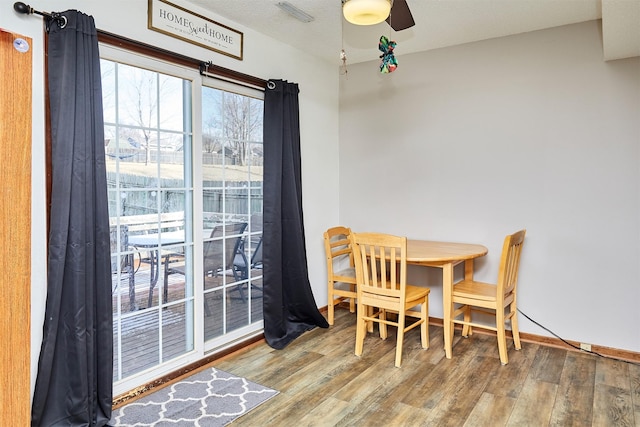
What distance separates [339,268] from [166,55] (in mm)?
2662

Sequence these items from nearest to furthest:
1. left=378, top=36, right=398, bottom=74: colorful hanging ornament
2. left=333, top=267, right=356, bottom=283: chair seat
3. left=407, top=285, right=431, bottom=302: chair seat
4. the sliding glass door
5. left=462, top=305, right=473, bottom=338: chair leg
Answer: the sliding glass door → left=378, top=36, right=398, bottom=74: colorful hanging ornament → left=407, top=285, right=431, bottom=302: chair seat → left=462, top=305, right=473, bottom=338: chair leg → left=333, top=267, right=356, bottom=283: chair seat

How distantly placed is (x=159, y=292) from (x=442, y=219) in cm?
250

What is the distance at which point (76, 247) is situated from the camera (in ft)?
7.15

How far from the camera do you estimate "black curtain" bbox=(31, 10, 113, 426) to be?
2.12m

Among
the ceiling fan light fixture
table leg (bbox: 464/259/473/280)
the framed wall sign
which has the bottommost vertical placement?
table leg (bbox: 464/259/473/280)

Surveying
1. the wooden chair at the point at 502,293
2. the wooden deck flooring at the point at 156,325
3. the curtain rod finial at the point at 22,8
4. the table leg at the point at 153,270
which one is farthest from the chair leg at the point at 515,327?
the curtain rod finial at the point at 22,8

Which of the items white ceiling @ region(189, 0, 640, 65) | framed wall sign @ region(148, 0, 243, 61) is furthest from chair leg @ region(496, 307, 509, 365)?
framed wall sign @ region(148, 0, 243, 61)

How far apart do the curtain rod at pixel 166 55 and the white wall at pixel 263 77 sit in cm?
5

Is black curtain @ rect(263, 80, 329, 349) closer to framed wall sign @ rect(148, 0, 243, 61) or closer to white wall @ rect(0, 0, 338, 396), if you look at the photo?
white wall @ rect(0, 0, 338, 396)

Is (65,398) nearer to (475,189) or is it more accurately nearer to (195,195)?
(195,195)

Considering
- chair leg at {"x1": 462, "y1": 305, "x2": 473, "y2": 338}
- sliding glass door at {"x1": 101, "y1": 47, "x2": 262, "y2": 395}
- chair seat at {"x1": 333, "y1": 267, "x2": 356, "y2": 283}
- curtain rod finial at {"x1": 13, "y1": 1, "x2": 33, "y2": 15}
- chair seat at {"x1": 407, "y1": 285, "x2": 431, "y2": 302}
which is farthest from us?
chair seat at {"x1": 333, "y1": 267, "x2": 356, "y2": 283}

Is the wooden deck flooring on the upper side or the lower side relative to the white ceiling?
lower

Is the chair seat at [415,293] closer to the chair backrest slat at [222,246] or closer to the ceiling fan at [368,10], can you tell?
the chair backrest slat at [222,246]

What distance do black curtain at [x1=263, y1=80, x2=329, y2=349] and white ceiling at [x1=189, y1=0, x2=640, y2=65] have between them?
48cm
